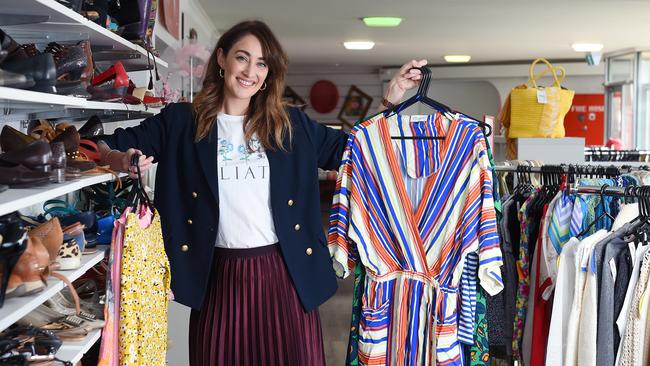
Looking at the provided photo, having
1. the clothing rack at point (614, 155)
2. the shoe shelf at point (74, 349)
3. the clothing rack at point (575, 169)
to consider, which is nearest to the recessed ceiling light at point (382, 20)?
the clothing rack at point (614, 155)

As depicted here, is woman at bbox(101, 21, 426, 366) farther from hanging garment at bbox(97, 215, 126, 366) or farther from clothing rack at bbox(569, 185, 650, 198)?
clothing rack at bbox(569, 185, 650, 198)

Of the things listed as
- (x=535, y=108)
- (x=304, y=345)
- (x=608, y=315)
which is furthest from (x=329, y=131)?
(x=535, y=108)

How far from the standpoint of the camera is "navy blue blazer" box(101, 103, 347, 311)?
2604 mm

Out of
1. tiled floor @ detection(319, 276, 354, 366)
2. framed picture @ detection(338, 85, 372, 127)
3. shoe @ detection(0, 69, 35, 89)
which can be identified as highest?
framed picture @ detection(338, 85, 372, 127)

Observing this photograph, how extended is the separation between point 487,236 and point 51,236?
4.54 ft

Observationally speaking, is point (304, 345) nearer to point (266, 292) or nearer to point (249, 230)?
point (266, 292)

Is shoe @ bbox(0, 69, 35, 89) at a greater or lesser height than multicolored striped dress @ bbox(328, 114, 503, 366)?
greater

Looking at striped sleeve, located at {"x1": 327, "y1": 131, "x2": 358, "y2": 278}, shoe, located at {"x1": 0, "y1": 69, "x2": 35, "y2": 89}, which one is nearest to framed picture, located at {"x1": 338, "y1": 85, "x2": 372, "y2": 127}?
striped sleeve, located at {"x1": 327, "y1": 131, "x2": 358, "y2": 278}

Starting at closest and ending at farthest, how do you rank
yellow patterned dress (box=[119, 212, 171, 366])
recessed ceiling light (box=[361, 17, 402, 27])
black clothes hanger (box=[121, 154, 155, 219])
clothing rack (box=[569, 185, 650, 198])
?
1. yellow patterned dress (box=[119, 212, 171, 366])
2. black clothes hanger (box=[121, 154, 155, 219])
3. clothing rack (box=[569, 185, 650, 198])
4. recessed ceiling light (box=[361, 17, 402, 27])

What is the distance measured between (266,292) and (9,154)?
109 centimetres

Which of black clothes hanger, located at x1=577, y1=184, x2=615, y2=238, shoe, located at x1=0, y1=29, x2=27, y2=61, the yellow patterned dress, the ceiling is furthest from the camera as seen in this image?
the ceiling

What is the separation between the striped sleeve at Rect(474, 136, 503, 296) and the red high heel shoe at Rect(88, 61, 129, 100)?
46.5 inches

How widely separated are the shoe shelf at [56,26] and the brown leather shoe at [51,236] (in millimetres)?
501

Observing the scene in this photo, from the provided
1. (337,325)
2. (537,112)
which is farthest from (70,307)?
(337,325)
